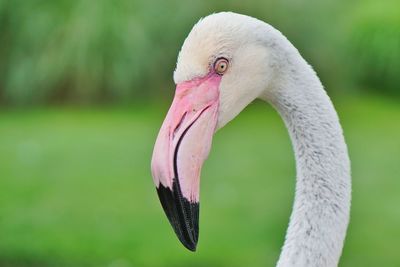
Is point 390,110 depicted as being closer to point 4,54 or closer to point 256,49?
point 4,54

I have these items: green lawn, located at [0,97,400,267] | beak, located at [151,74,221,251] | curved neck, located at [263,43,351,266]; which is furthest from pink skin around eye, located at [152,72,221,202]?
green lawn, located at [0,97,400,267]

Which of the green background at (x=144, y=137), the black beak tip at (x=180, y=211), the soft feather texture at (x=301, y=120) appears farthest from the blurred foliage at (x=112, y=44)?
the black beak tip at (x=180, y=211)

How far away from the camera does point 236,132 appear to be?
7469mm

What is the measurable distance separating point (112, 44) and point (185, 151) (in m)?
5.59

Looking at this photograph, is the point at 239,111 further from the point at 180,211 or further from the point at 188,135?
the point at 180,211

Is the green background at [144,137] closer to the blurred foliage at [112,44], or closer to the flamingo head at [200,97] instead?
the blurred foliage at [112,44]

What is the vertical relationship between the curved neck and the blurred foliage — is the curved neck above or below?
below

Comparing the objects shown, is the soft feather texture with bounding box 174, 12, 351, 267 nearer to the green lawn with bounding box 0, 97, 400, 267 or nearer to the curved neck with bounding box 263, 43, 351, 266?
the curved neck with bounding box 263, 43, 351, 266

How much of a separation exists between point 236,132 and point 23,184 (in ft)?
6.60

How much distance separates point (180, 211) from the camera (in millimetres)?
2256

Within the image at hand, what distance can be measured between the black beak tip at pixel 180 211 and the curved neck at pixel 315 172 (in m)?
0.37

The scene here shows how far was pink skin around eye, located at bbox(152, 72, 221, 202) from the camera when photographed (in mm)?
2246

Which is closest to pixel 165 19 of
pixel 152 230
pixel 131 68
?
pixel 131 68

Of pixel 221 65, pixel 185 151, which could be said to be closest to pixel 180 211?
pixel 185 151
